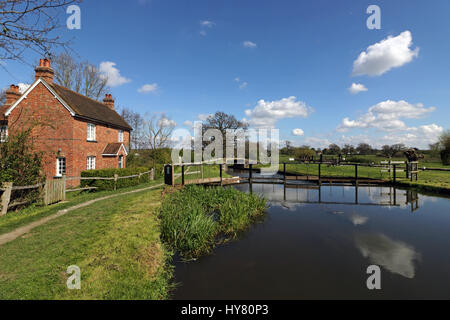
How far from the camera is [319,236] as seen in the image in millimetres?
7668

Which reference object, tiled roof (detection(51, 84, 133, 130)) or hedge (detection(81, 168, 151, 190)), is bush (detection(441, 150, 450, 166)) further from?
tiled roof (detection(51, 84, 133, 130))

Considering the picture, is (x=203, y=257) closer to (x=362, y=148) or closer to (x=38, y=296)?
(x=38, y=296)

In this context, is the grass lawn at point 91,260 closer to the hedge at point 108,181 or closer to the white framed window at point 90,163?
the hedge at point 108,181

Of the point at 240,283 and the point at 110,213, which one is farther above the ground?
the point at 110,213

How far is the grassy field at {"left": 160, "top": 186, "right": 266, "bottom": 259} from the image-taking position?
6668 millimetres

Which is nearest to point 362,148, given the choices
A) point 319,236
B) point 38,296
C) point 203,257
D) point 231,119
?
point 231,119

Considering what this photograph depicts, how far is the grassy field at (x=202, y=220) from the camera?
6668mm

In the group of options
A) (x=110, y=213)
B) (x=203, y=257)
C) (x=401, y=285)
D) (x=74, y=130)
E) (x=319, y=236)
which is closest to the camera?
(x=401, y=285)

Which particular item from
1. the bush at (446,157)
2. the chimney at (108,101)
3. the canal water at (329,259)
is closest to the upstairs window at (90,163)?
the chimney at (108,101)

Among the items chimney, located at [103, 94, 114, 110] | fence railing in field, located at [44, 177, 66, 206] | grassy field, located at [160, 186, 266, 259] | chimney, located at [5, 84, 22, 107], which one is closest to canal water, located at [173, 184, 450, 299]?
grassy field, located at [160, 186, 266, 259]

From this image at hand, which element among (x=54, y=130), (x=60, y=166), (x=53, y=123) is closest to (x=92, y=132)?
(x=54, y=130)

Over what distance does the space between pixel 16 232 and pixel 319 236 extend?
1077cm

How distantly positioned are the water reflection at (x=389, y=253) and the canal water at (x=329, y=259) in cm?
2

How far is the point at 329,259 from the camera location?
19.6ft
